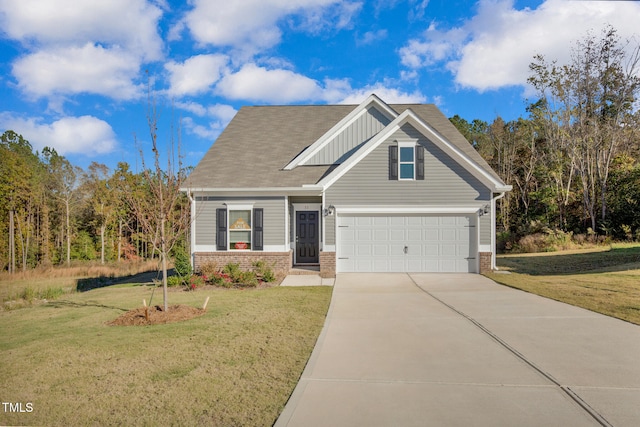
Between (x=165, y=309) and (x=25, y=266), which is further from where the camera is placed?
(x=25, y=266)

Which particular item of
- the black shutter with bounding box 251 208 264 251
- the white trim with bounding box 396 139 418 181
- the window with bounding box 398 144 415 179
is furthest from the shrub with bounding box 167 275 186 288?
the window with bounding box 398 144 415 179

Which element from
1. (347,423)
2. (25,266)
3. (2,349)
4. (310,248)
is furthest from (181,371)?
(25,266)

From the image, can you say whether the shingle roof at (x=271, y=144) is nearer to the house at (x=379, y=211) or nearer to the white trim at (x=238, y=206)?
the house at (x=379, y=211)

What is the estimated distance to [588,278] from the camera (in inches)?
508

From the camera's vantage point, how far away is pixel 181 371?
5117mm

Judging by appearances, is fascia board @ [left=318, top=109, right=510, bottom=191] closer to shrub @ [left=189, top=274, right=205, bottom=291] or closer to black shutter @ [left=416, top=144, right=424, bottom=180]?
black shutter @ [left=416, top=144, right=424, bottom=180]

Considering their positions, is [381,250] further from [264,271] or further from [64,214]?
[64,214]

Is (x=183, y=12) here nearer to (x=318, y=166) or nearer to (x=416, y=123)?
(x=318, y=166)

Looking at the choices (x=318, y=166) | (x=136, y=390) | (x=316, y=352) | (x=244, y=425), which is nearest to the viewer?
(x=244, y=425)

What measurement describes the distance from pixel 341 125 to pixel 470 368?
12943 millimetres

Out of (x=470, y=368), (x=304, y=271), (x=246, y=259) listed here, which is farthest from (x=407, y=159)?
(x=470, y=368)

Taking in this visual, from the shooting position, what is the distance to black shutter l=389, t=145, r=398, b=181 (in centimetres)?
1500

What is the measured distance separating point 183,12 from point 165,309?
36.2 feet

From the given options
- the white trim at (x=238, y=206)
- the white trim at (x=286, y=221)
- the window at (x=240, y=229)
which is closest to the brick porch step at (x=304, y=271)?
the white trim at (x=286, y=221)
